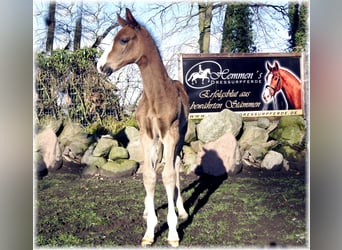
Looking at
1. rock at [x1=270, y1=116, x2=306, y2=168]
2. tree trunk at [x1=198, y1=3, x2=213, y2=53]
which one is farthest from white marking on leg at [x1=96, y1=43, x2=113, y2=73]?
rock at [x1=270, y1=116, x2=306, y2=168]

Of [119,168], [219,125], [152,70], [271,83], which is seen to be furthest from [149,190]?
[271,83]

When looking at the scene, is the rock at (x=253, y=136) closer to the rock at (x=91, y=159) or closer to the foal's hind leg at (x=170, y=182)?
the foal's hind leg at (x=170, y=182)

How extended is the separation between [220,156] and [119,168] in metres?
0.95

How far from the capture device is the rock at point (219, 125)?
5102 mm

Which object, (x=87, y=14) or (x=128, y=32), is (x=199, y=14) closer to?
(x=128, y=32)

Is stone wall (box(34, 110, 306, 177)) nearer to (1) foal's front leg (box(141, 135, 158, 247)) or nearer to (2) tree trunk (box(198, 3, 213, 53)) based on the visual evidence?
(1) foal's front leg (box(141, 135, 158, 247))

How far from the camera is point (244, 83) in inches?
200

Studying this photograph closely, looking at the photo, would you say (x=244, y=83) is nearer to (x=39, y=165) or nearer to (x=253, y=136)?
(x=253, y=136)

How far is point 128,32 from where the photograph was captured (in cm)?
502

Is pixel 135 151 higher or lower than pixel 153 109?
lower

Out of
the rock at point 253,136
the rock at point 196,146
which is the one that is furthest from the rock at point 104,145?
the rock at point 253,136

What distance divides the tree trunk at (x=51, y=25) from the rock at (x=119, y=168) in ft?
3.89
